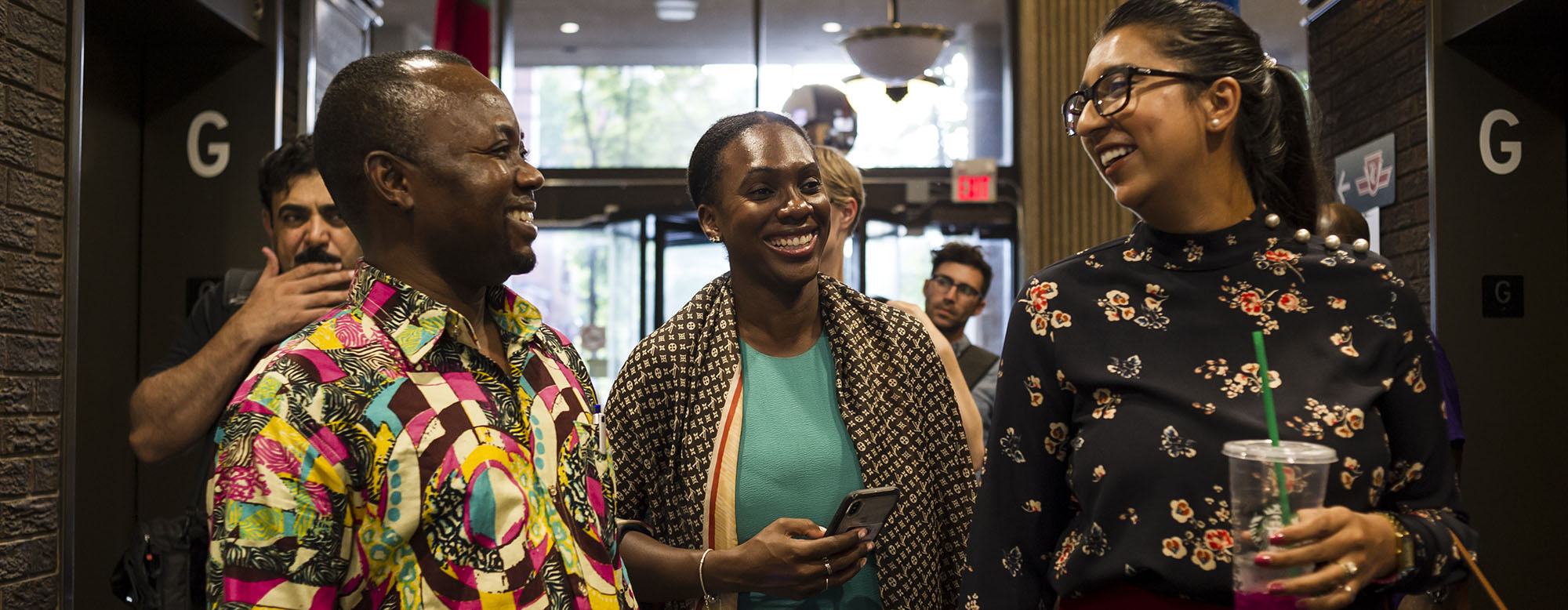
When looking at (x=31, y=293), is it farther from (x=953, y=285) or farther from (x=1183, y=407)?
(x=953, y=285)

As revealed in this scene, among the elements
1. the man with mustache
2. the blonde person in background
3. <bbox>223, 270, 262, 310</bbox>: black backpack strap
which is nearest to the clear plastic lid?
the blonde person in background

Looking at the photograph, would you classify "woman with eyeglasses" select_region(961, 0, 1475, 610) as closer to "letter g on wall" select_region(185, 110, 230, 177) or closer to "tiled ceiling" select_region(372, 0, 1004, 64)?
"letter g on wall" select_region(185, 110, 230, 177)

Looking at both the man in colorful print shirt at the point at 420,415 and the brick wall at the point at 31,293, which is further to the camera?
the brick wall at the point at 31,293

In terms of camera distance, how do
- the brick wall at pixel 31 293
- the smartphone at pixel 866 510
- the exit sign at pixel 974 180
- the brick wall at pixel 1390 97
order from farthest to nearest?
the exit sign at pixel 974 180
the brick wall at pixel 1390 97
the brick wall at pixel 31 293
the smartphone at pixel 866 510

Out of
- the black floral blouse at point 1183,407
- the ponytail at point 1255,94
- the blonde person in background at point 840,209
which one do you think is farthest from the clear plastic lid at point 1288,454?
the blonde person in background at point 840,209

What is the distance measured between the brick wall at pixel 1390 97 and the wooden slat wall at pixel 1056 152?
1975 mm

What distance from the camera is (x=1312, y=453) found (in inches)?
43.0

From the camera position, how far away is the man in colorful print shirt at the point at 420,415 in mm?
1023

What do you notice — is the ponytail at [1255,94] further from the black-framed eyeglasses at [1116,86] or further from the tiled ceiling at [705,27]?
the tiled ceiling at [705,27]

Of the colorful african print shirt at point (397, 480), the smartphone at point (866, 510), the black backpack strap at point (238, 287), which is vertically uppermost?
the black backpack strap at point (238, 287)

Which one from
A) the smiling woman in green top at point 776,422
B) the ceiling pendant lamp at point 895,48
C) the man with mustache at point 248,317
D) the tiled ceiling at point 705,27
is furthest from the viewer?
the tiled ceiling at point 705,27

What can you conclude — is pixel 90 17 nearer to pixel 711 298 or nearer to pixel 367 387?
pixel 711 298

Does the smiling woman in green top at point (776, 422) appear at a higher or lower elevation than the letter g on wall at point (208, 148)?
lower

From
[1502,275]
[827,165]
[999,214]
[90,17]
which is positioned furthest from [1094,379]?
[999,214]
